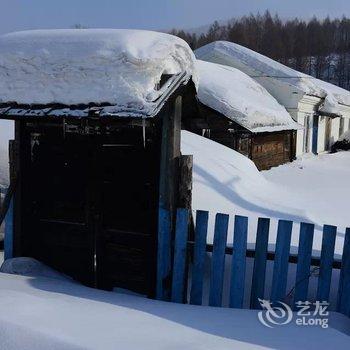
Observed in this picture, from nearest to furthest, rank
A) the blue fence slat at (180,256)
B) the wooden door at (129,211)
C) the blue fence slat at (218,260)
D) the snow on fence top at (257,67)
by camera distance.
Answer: the blue fence slat at (218,260) < the blue fence slat at (180,256) < the wooden door at (129,211) < the snow on fence top at (257,67)

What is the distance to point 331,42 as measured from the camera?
9619cm

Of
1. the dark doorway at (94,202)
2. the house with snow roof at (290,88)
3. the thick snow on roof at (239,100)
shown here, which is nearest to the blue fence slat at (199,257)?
the dark doorway at (94,202)

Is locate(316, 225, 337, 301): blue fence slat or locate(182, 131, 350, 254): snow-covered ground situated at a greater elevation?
locate(316, 225, 337, 301): blue fence slat

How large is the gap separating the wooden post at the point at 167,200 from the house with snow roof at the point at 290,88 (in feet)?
56.0

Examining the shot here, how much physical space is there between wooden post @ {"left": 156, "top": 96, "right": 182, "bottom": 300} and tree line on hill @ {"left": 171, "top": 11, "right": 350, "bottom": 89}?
7280 cm

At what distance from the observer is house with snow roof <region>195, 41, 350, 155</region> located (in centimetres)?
2089

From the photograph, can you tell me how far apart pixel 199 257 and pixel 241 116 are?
10359mm

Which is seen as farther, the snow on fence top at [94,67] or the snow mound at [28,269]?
the snow mound at [28,269]

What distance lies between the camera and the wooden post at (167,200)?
458 cm

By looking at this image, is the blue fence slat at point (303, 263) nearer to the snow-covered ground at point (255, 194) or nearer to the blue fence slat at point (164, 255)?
the snow-covered ground at point (255, 194)

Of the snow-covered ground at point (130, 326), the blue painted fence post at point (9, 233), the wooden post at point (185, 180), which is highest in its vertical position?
the wooden post at point (185, 180)

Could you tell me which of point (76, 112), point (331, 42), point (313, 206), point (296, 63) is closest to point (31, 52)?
point (76, 112)

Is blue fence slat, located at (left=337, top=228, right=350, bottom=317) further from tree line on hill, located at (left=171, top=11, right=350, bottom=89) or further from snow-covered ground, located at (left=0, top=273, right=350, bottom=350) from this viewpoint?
tree line on hill, located at (left=171, top=11, right=350, bottom=89)

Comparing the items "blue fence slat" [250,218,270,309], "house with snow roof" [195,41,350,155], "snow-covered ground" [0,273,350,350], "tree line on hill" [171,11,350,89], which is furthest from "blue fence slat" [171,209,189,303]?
"tree line on hill" [171,11,350,89]
